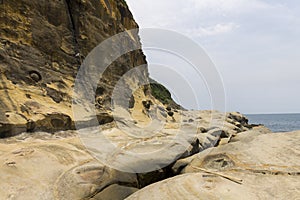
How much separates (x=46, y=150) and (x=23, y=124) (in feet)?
5.67

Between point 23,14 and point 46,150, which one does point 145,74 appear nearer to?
point 23,14

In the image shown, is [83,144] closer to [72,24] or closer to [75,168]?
[75,168]

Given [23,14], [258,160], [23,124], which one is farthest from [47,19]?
[258,160]

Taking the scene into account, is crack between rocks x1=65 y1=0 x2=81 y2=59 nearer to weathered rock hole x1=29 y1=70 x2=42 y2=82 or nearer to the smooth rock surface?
weathered rock hole x1=29 y1=70 x2=42 y2=82

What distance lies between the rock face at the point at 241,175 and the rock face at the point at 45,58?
12.7ft

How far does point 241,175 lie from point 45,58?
7.61m

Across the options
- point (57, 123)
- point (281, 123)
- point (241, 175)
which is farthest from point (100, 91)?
point (281, 123)

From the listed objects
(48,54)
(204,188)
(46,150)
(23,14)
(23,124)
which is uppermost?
(23,14)

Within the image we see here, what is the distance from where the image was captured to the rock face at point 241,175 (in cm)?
370

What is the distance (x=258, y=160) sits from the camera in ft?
16.6

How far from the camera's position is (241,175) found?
4.45 meters

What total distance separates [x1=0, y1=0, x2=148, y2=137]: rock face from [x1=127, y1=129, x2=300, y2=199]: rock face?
12.7 ft

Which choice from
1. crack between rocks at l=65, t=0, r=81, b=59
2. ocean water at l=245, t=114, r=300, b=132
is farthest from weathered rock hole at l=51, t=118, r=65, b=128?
ocean water at l=245, t=114, r=300, b=132

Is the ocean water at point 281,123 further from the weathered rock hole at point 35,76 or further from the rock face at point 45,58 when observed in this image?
the weathered rock hole at point 35,76
